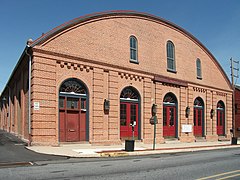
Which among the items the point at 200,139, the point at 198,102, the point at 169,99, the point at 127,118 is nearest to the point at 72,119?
the point at 127,118

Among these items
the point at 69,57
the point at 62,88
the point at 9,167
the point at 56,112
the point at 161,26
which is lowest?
the point at 9,167

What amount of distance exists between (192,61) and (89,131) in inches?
587

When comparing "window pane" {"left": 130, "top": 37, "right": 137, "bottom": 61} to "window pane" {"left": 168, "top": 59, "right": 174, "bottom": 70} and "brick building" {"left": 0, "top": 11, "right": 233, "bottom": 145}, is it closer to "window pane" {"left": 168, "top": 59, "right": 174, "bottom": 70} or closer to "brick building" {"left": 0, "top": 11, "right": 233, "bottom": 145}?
"brick building" {"left": 0, "top": 11, "right": 233, "bottom": 145}

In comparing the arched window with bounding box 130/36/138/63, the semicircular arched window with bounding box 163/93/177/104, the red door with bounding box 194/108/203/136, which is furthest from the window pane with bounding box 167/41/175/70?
the red door with bounding box 194/108/203/136

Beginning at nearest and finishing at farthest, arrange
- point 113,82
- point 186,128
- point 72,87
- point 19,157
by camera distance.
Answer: point 19,157, point 72,87, point 113,82, point 186,128

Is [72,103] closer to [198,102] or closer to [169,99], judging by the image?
[169,99]

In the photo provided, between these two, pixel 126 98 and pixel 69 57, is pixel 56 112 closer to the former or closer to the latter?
pixel 69 57

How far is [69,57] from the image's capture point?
59.4ft

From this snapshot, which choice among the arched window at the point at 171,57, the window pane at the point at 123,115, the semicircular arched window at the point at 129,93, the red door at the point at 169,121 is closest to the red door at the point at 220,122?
the red door at the point at 169,121

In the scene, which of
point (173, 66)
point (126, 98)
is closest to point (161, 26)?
point (173, 66)

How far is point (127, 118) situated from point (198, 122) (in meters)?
10.7

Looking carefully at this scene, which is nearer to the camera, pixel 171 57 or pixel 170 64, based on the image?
pixel 170 64

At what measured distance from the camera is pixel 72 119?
59.9 ft

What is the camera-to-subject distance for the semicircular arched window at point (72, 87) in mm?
18031
